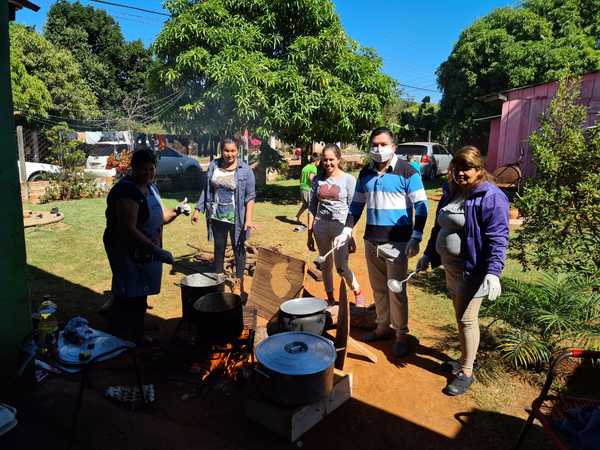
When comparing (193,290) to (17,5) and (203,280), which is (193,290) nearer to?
(203,280)

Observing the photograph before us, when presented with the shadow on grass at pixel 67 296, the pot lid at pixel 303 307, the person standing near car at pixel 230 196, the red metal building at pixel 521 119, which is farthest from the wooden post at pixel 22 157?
the red metal building at pixel 521 119

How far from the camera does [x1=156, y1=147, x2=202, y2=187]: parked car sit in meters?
15.5

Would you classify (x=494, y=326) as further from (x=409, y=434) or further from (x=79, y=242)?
(x=79, y=242)

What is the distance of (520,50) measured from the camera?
17.0 m

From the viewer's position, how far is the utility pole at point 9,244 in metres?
2.74

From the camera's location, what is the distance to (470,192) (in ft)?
9.94

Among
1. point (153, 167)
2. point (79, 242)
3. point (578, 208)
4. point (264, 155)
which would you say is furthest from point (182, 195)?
point (578, 208)

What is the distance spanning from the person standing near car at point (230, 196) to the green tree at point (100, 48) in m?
26.1

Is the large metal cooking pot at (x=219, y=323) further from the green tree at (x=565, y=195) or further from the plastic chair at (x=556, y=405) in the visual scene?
the green tree at (x=565, y=195)

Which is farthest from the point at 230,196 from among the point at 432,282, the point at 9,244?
the point at 432,282

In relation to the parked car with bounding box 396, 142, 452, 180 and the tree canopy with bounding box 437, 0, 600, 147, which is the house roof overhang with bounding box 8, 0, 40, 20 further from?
the tree canopy with bounding box 437, 0, 600, 147

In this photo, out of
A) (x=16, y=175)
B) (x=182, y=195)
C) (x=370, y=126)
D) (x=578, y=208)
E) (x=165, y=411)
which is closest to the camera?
(x=16, y=175)

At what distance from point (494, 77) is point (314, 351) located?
18.7 metres

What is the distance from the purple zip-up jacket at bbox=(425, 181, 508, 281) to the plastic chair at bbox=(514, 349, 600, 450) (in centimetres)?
67
